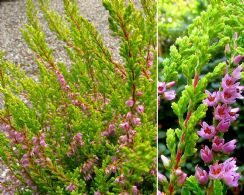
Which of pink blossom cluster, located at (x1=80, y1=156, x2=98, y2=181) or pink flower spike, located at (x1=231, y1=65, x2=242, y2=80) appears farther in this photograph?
pink blossom cluster, located at (x1=80, y1=156, x2=98, y2=181)

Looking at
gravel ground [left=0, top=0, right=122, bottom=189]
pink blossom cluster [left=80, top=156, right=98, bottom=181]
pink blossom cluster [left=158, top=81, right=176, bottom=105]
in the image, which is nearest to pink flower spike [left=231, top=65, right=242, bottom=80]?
pink blossom cluster [left=158, top=81, right=176, bottom=105]

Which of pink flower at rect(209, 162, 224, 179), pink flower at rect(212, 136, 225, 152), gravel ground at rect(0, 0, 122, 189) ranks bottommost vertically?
Result: pink flower at rect(209, 162, 224, 179)

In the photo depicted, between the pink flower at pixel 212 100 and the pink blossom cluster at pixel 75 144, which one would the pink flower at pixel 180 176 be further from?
the pink blossom cluster at pixel 75 144

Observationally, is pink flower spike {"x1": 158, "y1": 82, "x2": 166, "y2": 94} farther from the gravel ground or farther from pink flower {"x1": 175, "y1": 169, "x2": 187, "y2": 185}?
the gravel ground

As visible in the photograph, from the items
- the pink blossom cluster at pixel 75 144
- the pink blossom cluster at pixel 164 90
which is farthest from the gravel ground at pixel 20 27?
the pink blossom cluster at pixel 164 90

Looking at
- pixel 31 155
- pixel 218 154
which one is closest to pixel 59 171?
pixel 31 155
